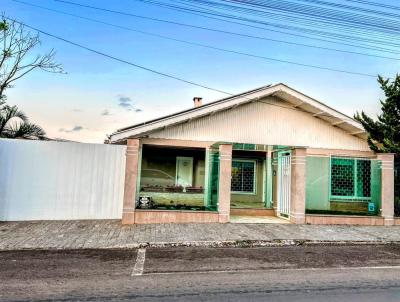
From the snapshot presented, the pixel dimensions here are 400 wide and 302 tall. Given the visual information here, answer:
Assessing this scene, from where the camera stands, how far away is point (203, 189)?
14.1 m

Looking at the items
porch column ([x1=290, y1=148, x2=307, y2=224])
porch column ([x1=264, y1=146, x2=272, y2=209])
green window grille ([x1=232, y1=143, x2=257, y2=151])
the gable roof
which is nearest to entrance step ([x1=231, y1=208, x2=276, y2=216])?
porch column ([x1=264, y1=146, x2=272, y2=209])

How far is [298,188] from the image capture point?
44.8 feet

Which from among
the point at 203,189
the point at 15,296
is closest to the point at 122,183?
the point at 203,189

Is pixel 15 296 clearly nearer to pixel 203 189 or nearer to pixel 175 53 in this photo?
pixel 203 189

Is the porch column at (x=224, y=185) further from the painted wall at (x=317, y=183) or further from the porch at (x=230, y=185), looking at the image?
the painted wall at (x=317, y=183)

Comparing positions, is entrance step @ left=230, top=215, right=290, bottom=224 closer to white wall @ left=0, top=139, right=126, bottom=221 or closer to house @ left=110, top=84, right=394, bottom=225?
house @ left=110, top=84, right=394, bottom=225

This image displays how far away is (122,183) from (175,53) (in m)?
5.57

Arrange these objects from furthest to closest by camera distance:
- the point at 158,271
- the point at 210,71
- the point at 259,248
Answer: the point at 210,71
the point at 259,248
the point at 158,271

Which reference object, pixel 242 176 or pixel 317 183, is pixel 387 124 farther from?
pixel 242 176

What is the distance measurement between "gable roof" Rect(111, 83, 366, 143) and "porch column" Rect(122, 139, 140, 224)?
0.69 metres

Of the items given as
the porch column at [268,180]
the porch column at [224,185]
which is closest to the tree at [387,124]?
the porch column at [268,180]

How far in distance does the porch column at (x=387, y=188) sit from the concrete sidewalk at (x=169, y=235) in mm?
851

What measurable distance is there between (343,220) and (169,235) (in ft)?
22.8

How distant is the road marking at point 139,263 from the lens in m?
7.11
